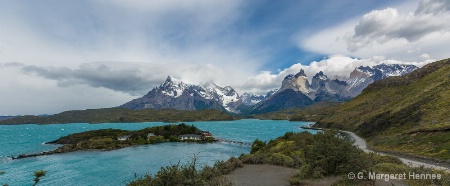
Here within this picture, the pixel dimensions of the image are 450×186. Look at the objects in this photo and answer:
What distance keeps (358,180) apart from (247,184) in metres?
10.6

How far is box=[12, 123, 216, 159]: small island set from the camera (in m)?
139

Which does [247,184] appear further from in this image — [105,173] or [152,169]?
[105,173]

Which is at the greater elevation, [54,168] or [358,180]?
[358,180]

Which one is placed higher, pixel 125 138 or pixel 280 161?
pixel 280 161

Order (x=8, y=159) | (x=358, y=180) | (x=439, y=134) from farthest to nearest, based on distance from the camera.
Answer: (x=8, y=159), (x=439, y=134), (x=358, y=180)

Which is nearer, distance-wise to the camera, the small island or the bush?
the bush

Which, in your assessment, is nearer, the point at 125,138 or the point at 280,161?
the point at 280,161

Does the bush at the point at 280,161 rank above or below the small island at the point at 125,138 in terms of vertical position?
above

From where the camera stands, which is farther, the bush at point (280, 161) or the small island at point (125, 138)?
the small island at point (125, 138)

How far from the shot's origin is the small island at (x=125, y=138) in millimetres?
139250

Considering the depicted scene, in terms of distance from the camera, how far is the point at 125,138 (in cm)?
16400

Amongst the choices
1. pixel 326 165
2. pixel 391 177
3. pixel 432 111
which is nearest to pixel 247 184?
pixel 326 165

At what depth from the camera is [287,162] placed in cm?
3856

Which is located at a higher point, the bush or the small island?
the bush
